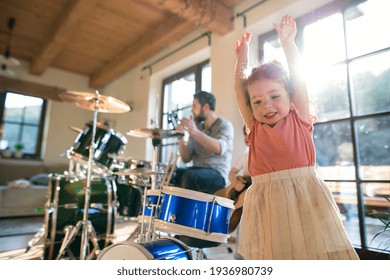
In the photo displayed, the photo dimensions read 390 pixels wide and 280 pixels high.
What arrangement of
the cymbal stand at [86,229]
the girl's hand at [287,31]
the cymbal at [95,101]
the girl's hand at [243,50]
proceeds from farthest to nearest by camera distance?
the cymbal at [95,101] < the cymbal stand at [86,229] < the girl's hand at [243,50] < the girl's hand at [287,31]

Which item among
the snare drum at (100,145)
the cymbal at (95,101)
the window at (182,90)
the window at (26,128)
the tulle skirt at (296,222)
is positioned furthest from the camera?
the window at (26,128)

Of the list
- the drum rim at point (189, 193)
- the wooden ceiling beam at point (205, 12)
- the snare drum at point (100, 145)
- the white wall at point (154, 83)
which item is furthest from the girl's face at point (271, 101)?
the wooden ceiling beam at point (205, 12)

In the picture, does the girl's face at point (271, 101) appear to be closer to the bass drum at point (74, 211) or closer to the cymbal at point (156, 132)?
the cymbal at point (156, 132)

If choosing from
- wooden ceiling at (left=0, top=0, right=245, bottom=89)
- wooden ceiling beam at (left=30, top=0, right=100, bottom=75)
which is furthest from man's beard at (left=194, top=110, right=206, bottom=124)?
wooden ceiling beam at (left=30, top=0, right=100, bottom=75)

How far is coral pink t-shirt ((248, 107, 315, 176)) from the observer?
62 cm

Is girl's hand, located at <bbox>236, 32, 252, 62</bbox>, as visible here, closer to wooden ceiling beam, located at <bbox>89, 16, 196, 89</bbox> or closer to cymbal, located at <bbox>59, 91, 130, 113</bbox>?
cymbal, located at <bbox>59, 91, 130, 113</bbox>

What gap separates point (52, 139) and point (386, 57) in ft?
12.9

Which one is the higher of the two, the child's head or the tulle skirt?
the child's head

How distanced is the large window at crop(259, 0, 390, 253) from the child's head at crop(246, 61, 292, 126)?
0.65 m

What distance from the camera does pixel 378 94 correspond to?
1.38 metres

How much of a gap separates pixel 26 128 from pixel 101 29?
6.59 ft

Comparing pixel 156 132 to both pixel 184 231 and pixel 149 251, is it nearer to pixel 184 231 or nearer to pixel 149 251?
pixel 184 231

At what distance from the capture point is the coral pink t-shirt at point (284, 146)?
624mm

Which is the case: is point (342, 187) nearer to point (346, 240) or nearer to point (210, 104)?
point (210, 104)
